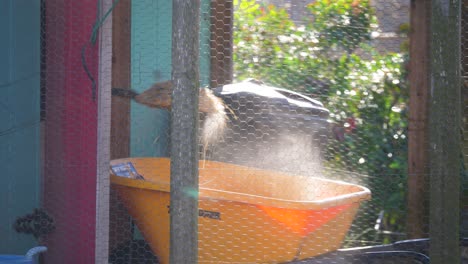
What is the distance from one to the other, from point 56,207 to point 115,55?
144 cm

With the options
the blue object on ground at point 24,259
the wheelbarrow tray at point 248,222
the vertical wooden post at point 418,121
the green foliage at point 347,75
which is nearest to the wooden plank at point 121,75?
the green foliage at point 347,75

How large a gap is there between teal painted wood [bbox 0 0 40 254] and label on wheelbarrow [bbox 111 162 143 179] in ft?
1.46

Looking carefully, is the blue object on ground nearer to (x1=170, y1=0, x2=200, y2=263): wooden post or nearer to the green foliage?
(x1=170, y1=0, x2=200, y2=263): wooden post

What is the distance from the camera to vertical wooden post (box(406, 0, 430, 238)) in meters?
3.73

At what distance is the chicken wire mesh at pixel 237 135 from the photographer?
3.38m

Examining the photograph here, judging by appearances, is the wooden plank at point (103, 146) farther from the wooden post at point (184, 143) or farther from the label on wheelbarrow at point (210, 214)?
the wooden post at point (184, 143)

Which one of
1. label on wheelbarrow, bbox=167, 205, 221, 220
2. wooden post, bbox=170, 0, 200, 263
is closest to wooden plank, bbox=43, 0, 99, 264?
label on wheelbarrow, bbox=167, 205, 221, 220

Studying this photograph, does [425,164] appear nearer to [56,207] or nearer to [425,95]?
[425,95]

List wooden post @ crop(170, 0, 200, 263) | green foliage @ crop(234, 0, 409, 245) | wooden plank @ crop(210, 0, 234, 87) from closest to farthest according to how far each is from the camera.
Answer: wooden post @ crop(170, 0, 200, 263) < green foliage @ crop(234, 0, 409, 245) < wooden plank @ crop(210, 0, 234, 87)

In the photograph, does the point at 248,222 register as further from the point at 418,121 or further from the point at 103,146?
the point at 418,121

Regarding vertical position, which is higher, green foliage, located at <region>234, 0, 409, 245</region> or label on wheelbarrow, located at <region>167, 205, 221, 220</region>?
green foliage, located at <region>234, 0, 409, 245</region>

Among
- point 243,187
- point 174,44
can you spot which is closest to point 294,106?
point 243,187

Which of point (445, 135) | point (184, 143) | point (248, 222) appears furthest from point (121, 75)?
point (445, 135)

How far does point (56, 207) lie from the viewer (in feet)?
11.6
